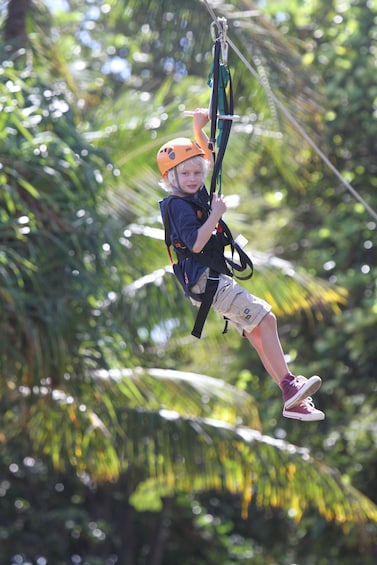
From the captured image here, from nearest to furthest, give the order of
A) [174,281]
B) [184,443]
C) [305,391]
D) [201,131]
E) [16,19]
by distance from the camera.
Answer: [305,391] → [201,131] → [174,281] → [184,443] → [16,19]

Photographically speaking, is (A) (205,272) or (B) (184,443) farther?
(B) (184,443)

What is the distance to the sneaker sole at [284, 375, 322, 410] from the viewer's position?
16.1 ft

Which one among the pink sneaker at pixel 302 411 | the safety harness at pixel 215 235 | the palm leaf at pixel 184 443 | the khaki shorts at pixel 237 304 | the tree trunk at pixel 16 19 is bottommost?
the palm leaf at pixel 184 443

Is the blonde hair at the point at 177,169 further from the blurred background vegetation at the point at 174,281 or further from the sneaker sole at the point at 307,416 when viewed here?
the blurred background vegetation at the point at 174,281

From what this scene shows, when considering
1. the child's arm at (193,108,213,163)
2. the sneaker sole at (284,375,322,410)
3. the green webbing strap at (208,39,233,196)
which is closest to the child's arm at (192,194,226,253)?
the green webbing strap at (208,39,233,196)

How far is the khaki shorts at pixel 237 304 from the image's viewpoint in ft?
16.5

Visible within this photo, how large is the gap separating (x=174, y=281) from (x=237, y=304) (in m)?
4.73

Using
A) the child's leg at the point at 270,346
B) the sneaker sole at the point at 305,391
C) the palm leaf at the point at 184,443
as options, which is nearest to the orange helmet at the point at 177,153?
the child's leg at the point at 270,346

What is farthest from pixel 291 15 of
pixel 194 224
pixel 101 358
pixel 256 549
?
pixel 194 224

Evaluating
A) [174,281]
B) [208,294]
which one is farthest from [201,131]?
[174,281]

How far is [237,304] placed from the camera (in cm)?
502

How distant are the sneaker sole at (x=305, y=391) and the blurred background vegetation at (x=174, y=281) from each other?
3.41 meters

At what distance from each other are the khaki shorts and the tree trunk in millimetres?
5781

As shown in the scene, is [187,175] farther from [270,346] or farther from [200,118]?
[270,346]
